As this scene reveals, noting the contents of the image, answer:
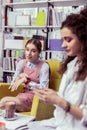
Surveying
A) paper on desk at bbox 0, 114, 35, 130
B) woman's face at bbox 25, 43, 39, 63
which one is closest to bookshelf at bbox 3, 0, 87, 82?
woman's face at bbox 25, 43, 39, 63

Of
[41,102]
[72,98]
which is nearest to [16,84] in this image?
[41,102]

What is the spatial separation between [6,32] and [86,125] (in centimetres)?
294

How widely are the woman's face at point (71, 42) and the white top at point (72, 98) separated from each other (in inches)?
4.1

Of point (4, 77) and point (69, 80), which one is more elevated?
point (69, 80)

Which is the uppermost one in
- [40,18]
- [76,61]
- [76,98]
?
[40,18]

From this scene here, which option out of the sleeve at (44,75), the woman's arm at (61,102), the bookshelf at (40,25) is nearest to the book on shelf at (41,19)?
the bookshelf at (40,25)

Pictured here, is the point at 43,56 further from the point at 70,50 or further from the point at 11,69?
the point at 70,50

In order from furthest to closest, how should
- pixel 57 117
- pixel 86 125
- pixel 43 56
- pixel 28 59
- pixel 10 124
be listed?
pixel 43 56, pixel 28 59, pixel 10 124, pixel 57 117, pixel 86 125

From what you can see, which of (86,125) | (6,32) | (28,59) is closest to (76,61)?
(86,125)

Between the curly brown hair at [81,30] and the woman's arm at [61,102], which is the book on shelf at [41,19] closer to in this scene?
the curly brown hair at [81,30]

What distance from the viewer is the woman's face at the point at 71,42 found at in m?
1.24

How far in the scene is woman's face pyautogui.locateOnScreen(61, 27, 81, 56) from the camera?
1.24 meters

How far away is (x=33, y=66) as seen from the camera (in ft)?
8.42

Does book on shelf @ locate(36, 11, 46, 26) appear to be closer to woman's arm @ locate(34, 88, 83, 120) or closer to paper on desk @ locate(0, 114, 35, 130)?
paper on desk @ locate(0, 114, 35, 130)
